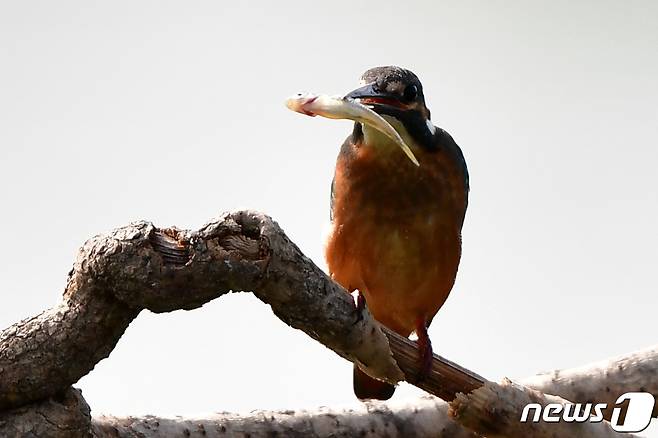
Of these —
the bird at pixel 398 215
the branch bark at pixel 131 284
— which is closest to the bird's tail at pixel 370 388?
the bird at pixel 398 215

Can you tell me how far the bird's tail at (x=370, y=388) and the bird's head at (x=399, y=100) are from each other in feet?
3.49

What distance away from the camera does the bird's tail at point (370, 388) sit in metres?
4.75

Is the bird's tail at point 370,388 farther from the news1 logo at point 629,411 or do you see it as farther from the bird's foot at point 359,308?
the bird's foot at point 359,308

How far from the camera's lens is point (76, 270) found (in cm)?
281

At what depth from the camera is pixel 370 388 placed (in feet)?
15.6

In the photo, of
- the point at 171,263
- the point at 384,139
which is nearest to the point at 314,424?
the point at 384,139

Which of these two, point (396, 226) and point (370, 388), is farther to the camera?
point (370, 388)

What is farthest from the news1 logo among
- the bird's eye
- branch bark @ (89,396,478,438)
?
Answer: the bird's eye

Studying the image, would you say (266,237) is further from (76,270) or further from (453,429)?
(453,429)

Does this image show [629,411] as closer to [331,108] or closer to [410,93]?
[410,93]

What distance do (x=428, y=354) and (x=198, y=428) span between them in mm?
866

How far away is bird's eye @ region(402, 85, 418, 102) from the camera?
4.47 metres

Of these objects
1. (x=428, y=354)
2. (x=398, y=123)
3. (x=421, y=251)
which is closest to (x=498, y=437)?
(x=428, y=354)

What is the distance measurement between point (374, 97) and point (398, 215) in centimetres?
55
